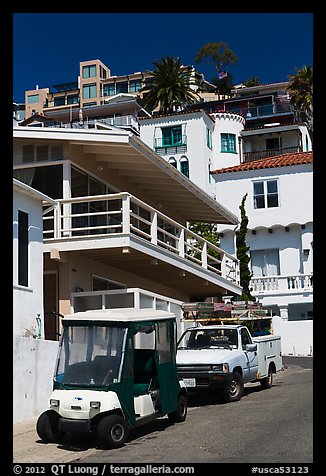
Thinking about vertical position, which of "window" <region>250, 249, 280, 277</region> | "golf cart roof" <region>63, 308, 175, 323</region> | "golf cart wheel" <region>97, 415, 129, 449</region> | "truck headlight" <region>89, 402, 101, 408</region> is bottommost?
"golf cart wheel" <region>97, 415, 129, 449</region>

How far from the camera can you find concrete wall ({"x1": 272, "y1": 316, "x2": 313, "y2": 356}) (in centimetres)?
3612

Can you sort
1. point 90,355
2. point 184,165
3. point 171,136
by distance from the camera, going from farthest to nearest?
point 171,136
point 184,165
point 90,355

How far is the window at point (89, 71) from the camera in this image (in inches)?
3912

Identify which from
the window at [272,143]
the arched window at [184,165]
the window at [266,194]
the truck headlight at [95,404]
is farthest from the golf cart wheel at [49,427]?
the window at [272,143]

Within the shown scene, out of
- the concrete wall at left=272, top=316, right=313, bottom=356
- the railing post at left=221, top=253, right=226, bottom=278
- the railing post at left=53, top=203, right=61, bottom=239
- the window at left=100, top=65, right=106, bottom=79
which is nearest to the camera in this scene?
the railing post at left=53, top=203, right=61, bottom=239

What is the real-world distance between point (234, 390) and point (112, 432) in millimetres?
6078

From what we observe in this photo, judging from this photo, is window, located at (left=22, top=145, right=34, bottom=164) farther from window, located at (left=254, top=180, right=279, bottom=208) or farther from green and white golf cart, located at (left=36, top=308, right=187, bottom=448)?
window, located at (left=254, top=180, right=279, bottom=208)

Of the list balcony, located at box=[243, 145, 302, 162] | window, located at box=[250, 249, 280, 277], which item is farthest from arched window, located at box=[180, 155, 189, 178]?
window, located at box=[250, 249, 280, 277]

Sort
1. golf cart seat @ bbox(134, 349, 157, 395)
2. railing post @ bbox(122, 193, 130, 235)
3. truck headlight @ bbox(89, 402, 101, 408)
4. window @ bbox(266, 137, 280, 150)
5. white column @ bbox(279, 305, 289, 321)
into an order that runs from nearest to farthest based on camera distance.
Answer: truck headlight @ bbox(89, 402, 101, 408), golf cart seat @ bbox(134, 349, 157, 395), railing post @ bbox(122, 193, 130, 235), white column @ bbox(279, 305, 289, 321), window @ bbox(266, 137, 280, 150)

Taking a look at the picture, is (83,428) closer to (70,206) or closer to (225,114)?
(70,206)

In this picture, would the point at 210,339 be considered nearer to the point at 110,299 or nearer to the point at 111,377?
the point at 110,299

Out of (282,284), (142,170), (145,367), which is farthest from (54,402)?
(282,284)

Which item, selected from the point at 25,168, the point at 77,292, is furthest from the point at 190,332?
the point at 25,168

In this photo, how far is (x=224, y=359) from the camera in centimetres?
1692
